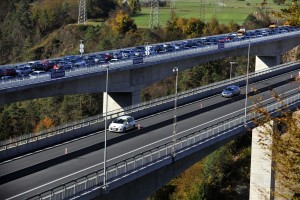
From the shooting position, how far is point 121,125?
40.9 metres

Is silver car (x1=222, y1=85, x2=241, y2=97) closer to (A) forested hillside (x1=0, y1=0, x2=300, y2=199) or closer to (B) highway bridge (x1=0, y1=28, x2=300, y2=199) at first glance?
(A) forested hillside (x1=0, y1=0, x2=300, y2=199)

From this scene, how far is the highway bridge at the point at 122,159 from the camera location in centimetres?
2658

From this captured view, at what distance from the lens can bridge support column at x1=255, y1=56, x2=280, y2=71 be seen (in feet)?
292

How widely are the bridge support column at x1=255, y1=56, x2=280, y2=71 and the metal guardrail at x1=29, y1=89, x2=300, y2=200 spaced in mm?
48208

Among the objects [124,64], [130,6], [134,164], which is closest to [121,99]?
[124,64]

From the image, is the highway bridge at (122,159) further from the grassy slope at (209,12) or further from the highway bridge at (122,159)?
the grassy slope at (209,12)

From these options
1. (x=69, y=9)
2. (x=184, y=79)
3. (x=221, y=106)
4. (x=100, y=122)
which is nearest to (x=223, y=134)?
(x=100, y=122)

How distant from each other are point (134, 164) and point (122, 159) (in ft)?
10.3

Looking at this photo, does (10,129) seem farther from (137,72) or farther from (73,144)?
(73,144)

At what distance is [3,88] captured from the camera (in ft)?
134

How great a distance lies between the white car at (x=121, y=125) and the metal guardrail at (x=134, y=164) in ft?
20.7

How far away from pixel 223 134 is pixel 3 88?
17257 mm

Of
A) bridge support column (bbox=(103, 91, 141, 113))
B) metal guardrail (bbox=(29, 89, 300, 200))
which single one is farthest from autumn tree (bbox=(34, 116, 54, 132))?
metal guardrail (bbox=(29, 89, 300, 200))

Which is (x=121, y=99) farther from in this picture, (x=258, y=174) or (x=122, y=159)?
(x=122, y=159)
